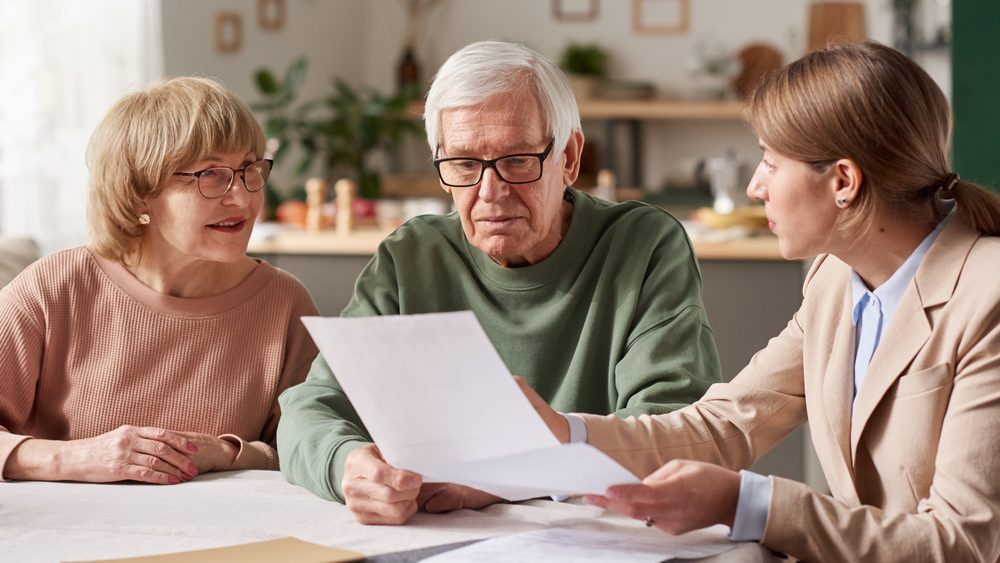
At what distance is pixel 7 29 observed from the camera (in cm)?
464

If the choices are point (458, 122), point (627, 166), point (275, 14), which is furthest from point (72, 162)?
point (458, 122)

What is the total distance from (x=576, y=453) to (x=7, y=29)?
422cm

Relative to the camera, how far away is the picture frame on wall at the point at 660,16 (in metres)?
7.19

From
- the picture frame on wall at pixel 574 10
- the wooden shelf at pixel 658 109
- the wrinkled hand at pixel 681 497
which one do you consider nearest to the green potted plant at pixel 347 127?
the wooden shelf at pixel 658 109

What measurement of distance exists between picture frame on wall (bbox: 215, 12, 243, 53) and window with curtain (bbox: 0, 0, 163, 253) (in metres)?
0.72

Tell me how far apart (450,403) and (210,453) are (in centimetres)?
63

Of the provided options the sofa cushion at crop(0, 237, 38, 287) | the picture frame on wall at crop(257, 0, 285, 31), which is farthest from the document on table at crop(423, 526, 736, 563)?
the picture frame on wall at crop(257, 0, 285, 31)

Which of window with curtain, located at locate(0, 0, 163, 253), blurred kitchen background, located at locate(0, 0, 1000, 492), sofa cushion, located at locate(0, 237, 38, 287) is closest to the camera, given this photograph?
sofa cushion, located at locate(0, 237, 38, 287)

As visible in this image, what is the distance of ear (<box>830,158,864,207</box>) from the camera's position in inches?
50.1

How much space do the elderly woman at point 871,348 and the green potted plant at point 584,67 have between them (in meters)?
5.74

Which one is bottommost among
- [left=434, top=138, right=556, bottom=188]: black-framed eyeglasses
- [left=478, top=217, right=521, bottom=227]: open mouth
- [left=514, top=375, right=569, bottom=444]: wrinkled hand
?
[left=514, top=375, right=569, bottom=444]: wrinkled hand

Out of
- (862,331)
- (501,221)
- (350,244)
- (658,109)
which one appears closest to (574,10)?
(658,109)

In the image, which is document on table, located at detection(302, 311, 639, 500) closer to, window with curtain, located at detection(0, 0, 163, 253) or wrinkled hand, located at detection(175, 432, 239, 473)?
wrinkled hand, located at detection(175, 432, 239, 473)

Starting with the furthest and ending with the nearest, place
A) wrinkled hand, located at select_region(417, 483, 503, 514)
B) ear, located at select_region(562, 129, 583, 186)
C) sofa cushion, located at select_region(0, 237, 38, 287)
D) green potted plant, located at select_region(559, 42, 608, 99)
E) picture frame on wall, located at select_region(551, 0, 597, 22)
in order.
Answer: picture frame on wall, located at select_region(551, 0, 597, 22), green potted plant, located at select_region(559, 42, 608, 99), sofa cushion, located at select_region(0, 237, 38, 287), ear, located at select_region(562, 129, 583, 186), wrinkled hand, located at select_region(417, 483, 503, 514)
